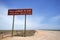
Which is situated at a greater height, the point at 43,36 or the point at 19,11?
the point at 19,11

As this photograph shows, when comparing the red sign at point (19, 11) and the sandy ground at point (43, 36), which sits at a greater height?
the red sign at point (19, 11)

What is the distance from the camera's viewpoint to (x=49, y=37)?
2188 millimetres

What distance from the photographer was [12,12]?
2.37 m

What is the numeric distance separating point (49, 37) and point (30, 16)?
0.58 m

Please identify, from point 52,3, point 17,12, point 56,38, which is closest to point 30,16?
point 17,12

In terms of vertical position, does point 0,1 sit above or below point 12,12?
above

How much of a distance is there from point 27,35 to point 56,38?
1.93 ft

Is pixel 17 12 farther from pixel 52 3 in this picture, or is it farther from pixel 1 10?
pixel 52 3

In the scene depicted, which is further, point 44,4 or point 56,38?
point 44,4

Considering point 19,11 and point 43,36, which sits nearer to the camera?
point 43,36

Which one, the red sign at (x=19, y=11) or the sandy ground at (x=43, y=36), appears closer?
the sandy ground at (x=43, y=36)

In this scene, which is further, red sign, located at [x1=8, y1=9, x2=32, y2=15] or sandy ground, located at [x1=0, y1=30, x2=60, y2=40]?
red sign, located at [x1=8, y1=9, x2=32, y2=15]

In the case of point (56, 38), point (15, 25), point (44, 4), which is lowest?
point (56, 38)

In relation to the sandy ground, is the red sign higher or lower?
higher
